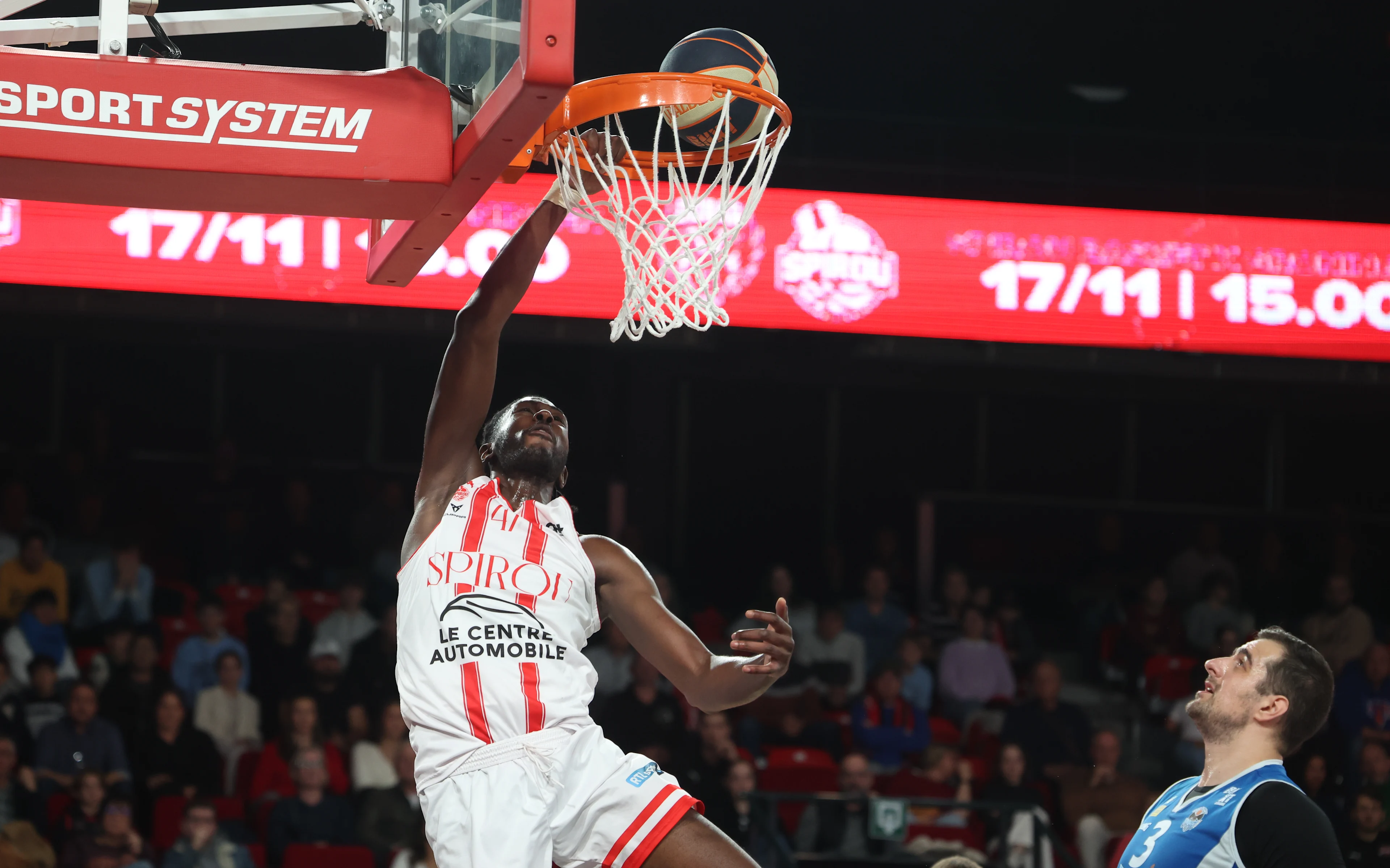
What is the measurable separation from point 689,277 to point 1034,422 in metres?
9.62

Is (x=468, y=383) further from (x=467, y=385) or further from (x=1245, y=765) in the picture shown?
(x=1245, y=765)

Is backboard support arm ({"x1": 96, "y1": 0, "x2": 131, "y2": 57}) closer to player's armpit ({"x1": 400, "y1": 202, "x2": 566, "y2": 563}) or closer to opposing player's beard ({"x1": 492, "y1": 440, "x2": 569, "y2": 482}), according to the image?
player's armpit ({"x1": 400, "y1": 202, "x2": 566, "y2": 563})

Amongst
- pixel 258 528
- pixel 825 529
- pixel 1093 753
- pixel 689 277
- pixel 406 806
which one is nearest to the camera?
pixel 689 277

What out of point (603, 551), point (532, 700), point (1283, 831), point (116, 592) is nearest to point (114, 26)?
point (603, 551)

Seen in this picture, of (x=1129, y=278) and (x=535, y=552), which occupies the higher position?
(x=1129, y=278)

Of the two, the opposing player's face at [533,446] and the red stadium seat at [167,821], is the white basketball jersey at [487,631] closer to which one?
the opposing player's face at [533,446]

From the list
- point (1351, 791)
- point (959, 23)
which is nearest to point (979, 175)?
point (959, 23)

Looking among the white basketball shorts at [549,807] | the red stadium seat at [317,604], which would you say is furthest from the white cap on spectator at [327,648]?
the white basketball shorts at [549,807]

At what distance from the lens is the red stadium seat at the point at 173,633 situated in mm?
8847

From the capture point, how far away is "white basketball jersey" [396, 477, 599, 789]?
3570 mm

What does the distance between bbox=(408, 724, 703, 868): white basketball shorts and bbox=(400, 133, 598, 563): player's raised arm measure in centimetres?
60

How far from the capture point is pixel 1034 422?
1323cm

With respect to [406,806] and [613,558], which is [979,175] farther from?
[613,558]

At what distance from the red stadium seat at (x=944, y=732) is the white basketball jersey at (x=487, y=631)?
5.76 metres
